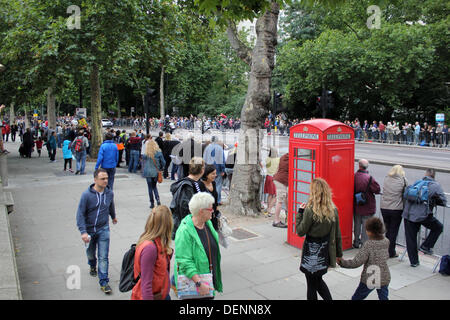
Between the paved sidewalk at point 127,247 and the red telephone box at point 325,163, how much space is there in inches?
28.9

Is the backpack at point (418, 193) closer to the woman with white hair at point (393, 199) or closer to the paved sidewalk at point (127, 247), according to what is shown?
the woman with white hair at point (393, 199)

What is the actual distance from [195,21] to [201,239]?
38.2ft

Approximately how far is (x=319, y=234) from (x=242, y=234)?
3782 mm

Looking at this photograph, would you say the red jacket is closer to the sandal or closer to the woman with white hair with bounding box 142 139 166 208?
the sandal

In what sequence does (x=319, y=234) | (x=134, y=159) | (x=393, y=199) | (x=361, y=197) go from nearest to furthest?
(x=319, y=234)
(x=393, y=199)
(x=361, y=197)
(x=134, y=159)

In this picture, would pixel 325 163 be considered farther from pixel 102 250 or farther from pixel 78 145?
pixel 78 145

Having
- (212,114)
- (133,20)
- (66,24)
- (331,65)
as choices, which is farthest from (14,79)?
(212,114)

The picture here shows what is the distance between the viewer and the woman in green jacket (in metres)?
4.30

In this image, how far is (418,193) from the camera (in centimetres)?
607

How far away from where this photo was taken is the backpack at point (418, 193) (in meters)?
6.02

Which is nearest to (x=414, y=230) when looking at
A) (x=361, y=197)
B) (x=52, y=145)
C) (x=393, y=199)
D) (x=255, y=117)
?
(x=393, y=199)


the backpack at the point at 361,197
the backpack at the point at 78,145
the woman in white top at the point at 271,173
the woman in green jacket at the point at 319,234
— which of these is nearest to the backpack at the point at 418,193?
the backpack at the point at 361,197

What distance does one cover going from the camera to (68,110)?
7600 cm

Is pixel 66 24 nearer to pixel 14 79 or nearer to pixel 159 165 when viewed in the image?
pixel 14 79
